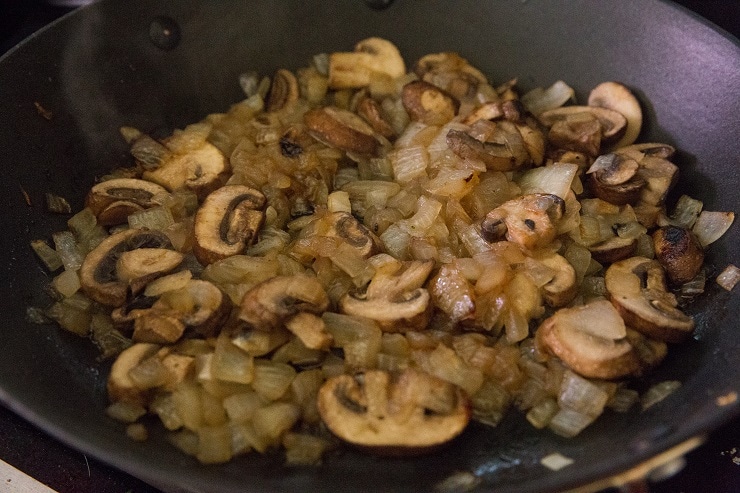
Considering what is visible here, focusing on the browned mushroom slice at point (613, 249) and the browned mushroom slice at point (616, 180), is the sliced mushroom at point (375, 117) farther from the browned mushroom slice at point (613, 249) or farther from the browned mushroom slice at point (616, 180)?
the browned mushroom slice at point (613, 249)

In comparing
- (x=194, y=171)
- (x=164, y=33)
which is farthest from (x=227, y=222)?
(x=164, y=33)

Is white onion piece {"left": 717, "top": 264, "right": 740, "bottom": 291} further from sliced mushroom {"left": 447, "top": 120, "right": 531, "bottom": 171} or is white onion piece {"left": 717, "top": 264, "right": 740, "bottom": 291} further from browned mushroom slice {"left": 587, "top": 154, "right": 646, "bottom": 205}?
sliced mushroom {"left": 447, "top": 120, "right": 531, "bottom": 171}

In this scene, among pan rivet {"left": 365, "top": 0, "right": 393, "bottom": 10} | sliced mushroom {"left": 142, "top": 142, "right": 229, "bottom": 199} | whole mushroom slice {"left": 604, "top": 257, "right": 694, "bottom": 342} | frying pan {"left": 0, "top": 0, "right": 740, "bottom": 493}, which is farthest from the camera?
pan rivet {"left": 365, "top": 0, "right": 393, "bottom": 10}

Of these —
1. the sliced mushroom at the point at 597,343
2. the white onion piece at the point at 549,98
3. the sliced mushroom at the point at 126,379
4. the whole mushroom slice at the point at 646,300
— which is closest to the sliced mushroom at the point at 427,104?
the white onion piece at the point at 549,98

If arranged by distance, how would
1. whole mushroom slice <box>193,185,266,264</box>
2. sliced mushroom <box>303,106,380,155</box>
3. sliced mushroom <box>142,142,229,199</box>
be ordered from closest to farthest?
whole mushroom slice <box>193,185,266,264</box>
sliced mushroom <box>142,142,229,199</box>
sliced mushroom <box>303,106,380,155</box>

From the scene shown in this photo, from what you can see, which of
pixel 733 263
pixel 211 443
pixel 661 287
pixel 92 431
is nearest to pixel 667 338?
pixel 661 287

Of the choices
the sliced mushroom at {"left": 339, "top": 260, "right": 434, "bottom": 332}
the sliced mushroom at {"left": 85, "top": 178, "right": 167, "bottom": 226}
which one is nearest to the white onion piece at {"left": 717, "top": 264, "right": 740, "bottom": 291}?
the sliced mushroom at {"left": 339, "top": 260, "right": 434, "bottom": 332}

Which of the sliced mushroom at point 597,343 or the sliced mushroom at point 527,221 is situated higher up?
the sliced mushroom at point 527,221
